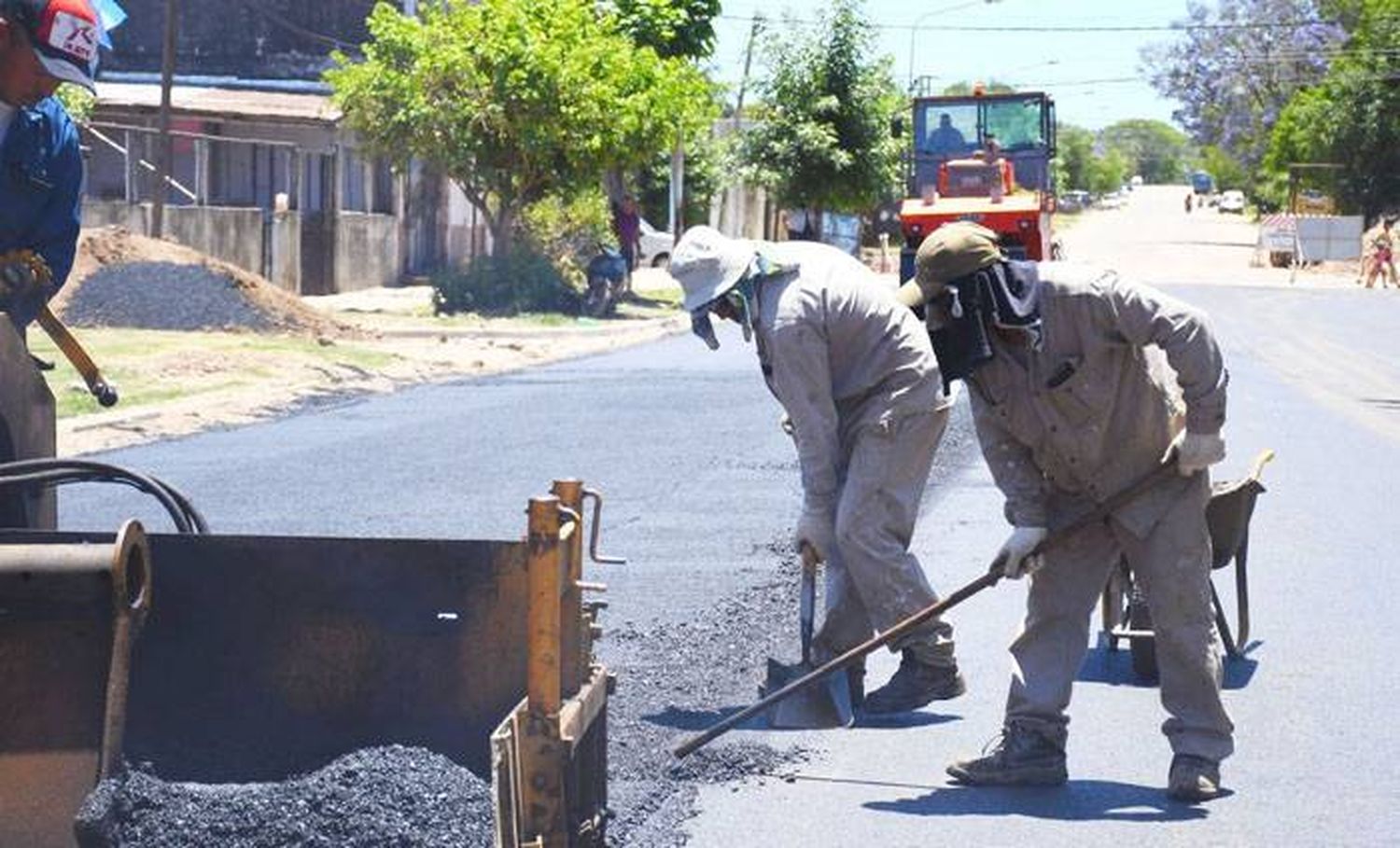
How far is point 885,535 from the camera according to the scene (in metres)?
7.37

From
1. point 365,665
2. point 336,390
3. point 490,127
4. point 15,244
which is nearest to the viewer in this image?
point 365,665

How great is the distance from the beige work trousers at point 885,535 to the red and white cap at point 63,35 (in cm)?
305

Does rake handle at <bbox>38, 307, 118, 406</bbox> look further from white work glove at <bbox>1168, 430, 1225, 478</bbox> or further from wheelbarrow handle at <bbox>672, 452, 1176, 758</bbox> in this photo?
white work glove at <bbox>1168, 430, 1225, 478</bbox>

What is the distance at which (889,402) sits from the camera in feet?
24.3

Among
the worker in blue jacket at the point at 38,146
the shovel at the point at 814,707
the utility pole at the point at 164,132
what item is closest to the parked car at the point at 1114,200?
the utility pole at the point at 164,132

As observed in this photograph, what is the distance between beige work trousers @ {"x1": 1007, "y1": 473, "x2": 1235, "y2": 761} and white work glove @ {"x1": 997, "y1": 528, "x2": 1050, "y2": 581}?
119 mm

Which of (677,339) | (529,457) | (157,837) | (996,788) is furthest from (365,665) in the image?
(677,339)

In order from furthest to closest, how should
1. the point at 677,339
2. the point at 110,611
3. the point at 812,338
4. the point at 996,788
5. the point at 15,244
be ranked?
the point at 677,339 → the point at 812,338 → the point at 996,788 → the point at 15,244 → the point at 110,611

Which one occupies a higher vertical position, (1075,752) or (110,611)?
(110,611)

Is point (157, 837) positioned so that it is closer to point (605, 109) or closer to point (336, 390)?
point (336, 390)

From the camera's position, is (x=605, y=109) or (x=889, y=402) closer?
(x=889, y=402)

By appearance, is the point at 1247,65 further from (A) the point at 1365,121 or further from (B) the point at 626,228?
(B) the point at 626,228

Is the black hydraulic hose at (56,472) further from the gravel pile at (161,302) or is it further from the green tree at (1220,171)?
the green tree at (1220,171)

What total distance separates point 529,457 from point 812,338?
7277 mm
